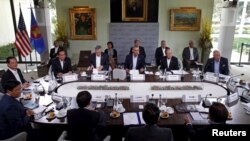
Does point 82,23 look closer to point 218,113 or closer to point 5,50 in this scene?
point 5,50

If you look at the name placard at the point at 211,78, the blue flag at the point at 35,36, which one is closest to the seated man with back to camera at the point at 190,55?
the name placard at the point at 211,78

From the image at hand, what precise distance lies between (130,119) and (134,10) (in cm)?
598

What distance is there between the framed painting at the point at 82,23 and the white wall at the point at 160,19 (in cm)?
18

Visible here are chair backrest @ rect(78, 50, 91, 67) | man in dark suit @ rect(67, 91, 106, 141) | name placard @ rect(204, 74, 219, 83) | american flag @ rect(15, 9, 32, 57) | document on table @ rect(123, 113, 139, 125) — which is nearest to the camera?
man in dark suit @ rect(67, 91, 106, 141)

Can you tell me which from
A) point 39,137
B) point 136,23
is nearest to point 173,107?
point 39,137

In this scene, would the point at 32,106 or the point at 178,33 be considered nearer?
the point at 32,106

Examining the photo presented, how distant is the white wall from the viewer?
8664 millimetres

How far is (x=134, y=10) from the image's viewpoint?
8.61 meters

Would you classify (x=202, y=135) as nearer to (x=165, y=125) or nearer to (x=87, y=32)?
(x=165, y=125)

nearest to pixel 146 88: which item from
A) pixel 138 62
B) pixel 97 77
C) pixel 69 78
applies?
pixel 97 77

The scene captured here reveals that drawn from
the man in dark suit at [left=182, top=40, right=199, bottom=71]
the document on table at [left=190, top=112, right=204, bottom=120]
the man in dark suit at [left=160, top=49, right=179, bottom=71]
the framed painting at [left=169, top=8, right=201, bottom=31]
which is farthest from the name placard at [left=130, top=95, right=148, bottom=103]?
the framed painting at [left=169, top=8, right=201, bottom=31]

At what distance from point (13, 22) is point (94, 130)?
8.50 metres

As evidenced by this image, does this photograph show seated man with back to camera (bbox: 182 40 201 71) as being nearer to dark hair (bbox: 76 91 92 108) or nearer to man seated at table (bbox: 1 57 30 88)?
man seated at table (bbox: 1 57 30 88)

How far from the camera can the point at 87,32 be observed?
29.3 ft
